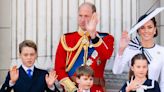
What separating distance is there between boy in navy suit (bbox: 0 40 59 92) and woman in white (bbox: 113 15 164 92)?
0.56 meters

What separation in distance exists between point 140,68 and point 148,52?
1.04ft

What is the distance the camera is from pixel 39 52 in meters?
5.50

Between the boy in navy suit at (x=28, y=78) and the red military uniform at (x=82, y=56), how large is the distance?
13 cm

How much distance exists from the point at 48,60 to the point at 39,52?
123mm

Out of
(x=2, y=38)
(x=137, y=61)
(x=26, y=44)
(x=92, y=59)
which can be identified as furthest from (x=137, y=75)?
(x=2, y=38)

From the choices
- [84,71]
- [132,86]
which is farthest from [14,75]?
[132,86]

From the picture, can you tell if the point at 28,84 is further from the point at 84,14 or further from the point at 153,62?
the point at 153,62

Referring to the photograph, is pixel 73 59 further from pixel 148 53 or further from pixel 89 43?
pixel 148 53

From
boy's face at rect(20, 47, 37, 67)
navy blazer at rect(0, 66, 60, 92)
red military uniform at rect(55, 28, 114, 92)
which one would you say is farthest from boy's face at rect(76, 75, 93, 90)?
boy's face at rect(20, 47, 37, 67)

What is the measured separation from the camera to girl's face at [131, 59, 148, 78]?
4.42m

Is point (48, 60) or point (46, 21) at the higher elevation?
point (46, 21)

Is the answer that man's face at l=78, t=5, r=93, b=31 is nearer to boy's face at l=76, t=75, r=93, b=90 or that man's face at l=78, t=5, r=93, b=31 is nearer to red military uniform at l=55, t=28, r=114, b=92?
red military uniform at l=55, t=28, r=114, b=92

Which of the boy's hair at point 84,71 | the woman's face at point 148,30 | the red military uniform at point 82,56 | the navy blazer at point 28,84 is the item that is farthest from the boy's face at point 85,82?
the woman's face at point 148,30

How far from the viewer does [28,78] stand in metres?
4.71
